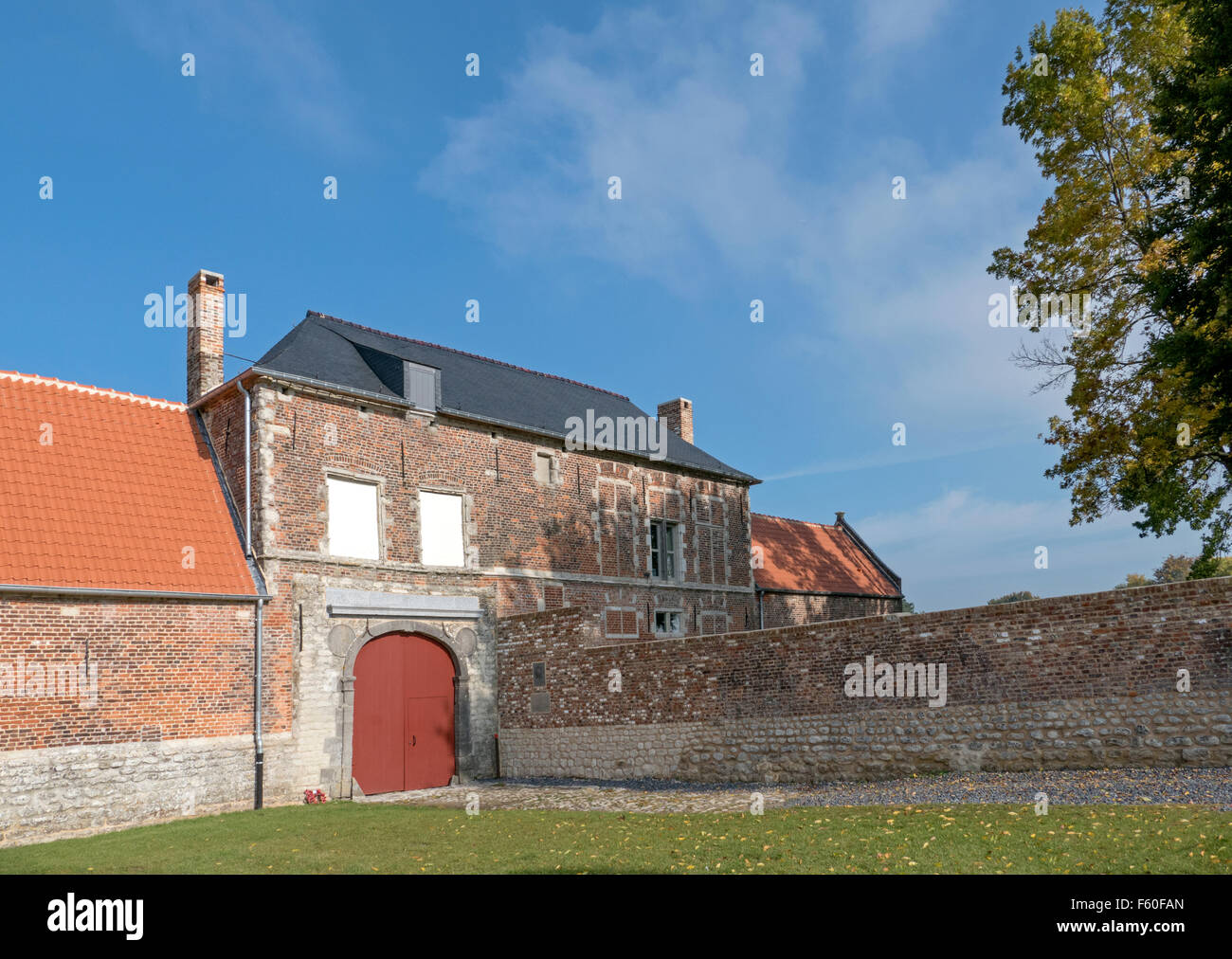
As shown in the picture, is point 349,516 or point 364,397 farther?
point 364,397

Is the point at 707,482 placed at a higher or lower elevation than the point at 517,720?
higher

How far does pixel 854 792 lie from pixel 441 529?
9832 millimetres

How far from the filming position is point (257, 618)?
15.1 meters

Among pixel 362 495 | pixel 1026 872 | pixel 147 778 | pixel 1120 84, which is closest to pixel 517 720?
pixel 362 495

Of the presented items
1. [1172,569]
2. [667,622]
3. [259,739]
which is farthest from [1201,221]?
[1172,569]

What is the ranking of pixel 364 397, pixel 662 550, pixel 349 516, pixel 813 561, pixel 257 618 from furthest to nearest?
pixel 813 561 < pixel 662 550 < pixel 364 397 < pixel 349 516 < pixel 257 618

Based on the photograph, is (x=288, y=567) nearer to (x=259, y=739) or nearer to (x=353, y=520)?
(x=353, y=520)

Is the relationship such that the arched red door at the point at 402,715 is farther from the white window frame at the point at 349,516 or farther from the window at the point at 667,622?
the window at the point at 667,622

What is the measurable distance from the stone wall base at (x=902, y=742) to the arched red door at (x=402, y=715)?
1.75 metres

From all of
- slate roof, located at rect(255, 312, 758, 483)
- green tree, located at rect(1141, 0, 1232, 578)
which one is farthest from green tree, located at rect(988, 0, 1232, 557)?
slate roof, located at rect(255, 312, 758, 483)
